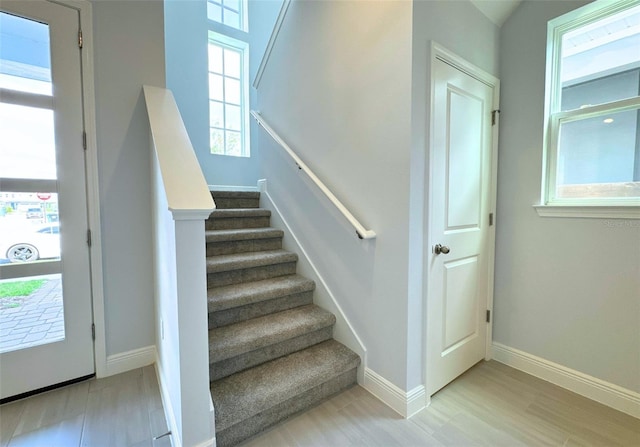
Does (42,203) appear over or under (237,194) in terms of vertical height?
under

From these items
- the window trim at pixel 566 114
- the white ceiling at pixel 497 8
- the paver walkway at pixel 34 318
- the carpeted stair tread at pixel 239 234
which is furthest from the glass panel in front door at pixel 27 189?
the window trim at pixel 566 114

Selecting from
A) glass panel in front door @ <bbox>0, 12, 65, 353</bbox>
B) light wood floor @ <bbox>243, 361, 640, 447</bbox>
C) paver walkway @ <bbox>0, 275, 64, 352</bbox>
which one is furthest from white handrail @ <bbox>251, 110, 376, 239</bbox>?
paver walkway @ <bbox>0, 275, 64, 352</bbox>

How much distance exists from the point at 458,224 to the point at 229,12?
4130mm

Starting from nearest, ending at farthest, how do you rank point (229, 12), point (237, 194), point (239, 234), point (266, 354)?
point (266, 354), point (239, 234), point (237, 194), point (229, 12)

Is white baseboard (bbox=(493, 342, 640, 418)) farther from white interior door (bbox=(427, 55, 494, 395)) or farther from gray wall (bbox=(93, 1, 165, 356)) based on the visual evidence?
gray wall (bbox=(93, 1, 165, 356))

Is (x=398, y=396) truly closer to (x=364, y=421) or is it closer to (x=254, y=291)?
(x=364, y=421)

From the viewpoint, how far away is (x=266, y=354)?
1786 mm

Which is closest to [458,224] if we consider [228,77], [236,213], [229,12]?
[236,213]

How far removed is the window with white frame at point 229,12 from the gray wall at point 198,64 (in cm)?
11

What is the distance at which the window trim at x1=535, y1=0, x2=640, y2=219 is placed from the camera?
164cm

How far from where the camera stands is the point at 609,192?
1.72 m

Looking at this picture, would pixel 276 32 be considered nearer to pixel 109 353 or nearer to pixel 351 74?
pixel 351 74

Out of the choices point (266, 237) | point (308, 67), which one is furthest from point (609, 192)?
point (266, 237)

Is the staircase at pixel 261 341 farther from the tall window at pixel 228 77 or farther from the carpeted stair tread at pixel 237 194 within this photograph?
the tall window at pixel 228 77
